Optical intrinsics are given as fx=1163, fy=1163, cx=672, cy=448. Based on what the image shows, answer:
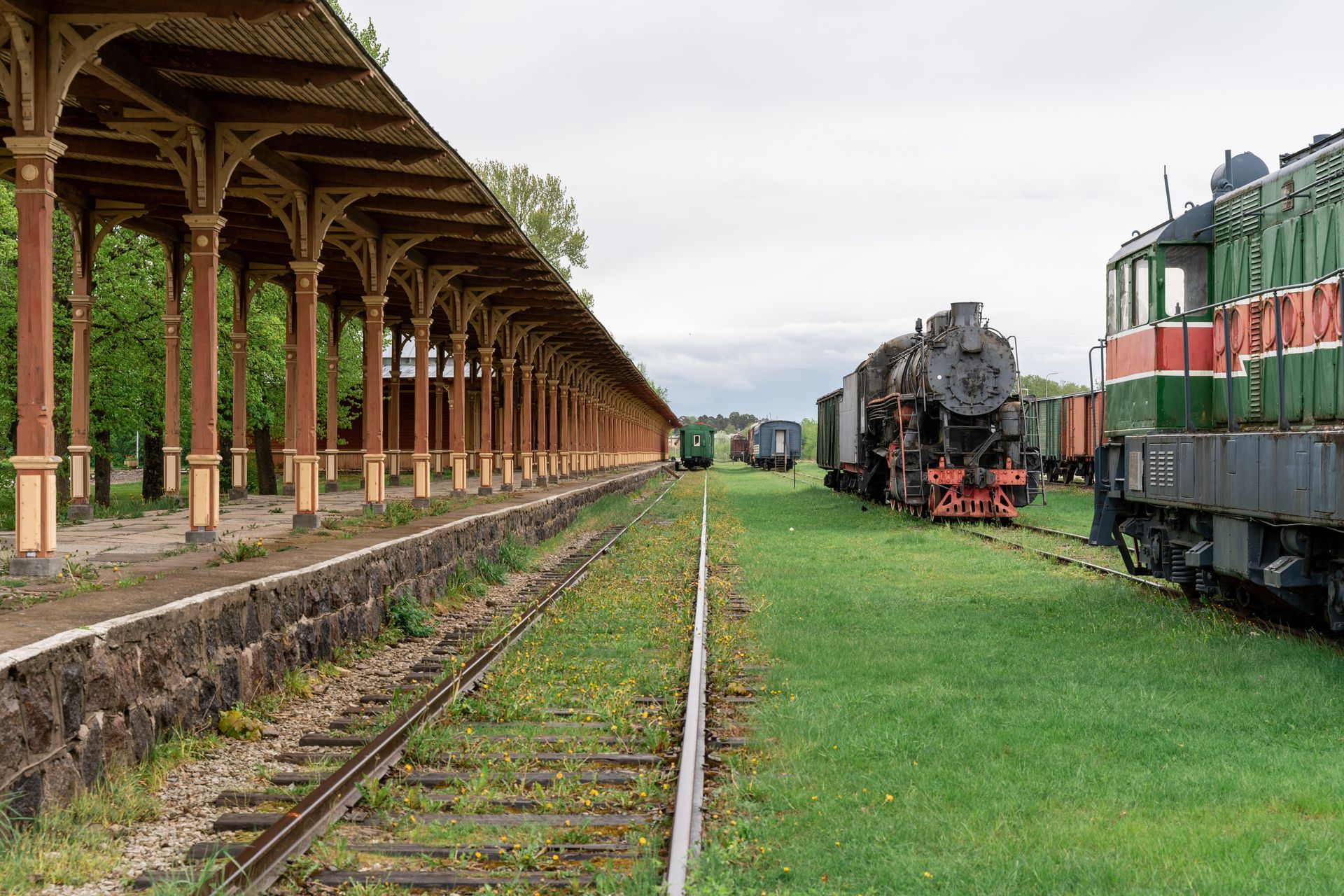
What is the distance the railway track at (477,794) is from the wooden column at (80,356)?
9.61 m

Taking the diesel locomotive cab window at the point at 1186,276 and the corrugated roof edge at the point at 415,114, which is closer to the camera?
the corrugated roof edge at the point at 415,114

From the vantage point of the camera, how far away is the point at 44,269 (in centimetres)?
859

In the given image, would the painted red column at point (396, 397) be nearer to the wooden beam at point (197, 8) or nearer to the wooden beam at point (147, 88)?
the wooden beam at point (147, 88)

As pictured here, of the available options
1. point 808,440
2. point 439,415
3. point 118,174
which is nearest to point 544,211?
point 439,415

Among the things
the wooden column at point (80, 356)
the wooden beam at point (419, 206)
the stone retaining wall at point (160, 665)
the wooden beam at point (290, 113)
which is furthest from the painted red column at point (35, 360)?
the wooden column at point (80, 356)

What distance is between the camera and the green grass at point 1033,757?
4430mm

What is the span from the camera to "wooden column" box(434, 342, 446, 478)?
3619 cm

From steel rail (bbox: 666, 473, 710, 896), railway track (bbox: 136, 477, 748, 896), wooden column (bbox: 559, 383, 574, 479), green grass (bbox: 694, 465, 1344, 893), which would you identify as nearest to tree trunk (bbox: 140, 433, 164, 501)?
wooden column (bbox: 559, 383, 574, 479)

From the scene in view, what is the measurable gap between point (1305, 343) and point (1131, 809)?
542cm

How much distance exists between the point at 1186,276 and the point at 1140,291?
43cm

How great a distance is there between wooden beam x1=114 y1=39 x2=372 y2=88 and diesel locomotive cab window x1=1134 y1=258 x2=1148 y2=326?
24.3ft

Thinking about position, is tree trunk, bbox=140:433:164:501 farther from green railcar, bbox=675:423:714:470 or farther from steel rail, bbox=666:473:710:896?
green railcar, bbox=675:423:714:470

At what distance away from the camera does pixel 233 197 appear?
634 inches

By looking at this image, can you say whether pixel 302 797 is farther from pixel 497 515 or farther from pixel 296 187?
pixel 497 515
